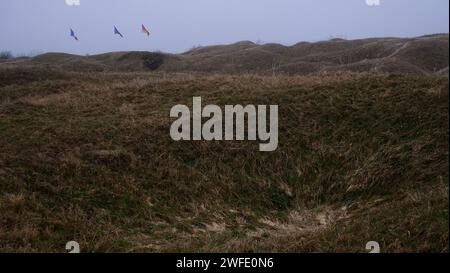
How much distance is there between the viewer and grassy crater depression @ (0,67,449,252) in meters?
8.90

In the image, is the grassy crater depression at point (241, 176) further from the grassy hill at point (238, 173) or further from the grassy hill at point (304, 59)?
the grassy hill at point (304, 59)

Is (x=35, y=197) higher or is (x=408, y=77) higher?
(x=408, y=77)

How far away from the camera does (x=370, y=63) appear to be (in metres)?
34.2

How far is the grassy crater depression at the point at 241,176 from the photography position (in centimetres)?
890

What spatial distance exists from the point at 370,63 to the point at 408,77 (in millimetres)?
18891

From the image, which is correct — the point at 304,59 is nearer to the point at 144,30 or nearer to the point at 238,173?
the point at 144,30

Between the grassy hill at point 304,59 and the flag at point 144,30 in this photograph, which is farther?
Answer: the grassy hill at point 304,59

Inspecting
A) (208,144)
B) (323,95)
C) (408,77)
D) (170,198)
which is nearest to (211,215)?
(170,198)

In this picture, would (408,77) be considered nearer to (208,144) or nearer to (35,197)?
(208,144)

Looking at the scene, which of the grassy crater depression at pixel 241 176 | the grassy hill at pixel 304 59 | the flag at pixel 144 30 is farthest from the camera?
the grassy hill at pixel 304 59

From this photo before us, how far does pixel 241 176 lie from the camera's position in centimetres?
1236

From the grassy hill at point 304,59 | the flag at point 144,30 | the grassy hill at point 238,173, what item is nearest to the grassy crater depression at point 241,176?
the grassy hill at point 238,173

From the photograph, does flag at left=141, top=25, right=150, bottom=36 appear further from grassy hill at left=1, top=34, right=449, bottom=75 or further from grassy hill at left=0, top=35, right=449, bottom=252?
grassy hill at left=0, top=35, right=449, bottom=252

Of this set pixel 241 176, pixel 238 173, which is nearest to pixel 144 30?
pixel 238 173
